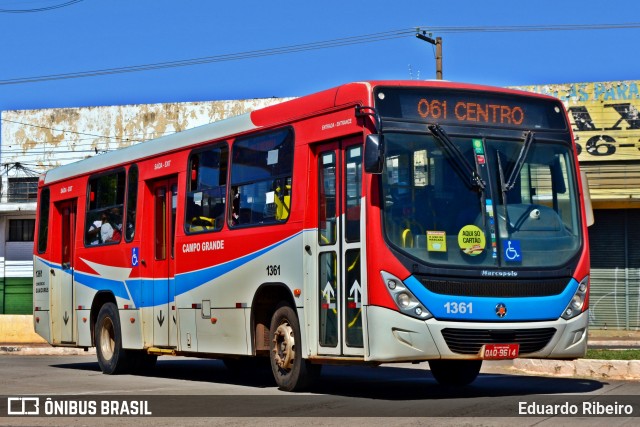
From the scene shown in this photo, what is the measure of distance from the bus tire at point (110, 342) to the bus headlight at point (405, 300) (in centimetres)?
744

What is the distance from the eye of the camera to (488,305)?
38.9 feet

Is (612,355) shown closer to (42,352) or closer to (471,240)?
(471,240)

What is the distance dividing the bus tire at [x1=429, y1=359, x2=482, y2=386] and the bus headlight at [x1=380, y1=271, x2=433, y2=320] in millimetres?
2855

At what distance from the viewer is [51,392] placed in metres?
14.0

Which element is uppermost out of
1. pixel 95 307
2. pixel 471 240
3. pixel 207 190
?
pixel 207 190

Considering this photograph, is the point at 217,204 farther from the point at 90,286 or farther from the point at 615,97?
the point at 615,97

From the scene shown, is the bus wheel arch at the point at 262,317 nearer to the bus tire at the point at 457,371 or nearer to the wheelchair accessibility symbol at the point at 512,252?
the bus tire at the point at 457,371

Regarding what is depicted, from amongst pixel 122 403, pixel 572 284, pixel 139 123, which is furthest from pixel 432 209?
pixel 139 123

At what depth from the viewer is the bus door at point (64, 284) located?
19734 millimetres

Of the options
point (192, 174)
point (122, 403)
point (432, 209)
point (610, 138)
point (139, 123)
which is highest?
point (139, 123)

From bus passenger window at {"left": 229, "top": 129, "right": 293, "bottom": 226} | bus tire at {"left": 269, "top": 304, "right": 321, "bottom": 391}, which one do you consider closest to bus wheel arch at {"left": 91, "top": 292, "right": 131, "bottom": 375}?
bus passenger window at {"left": 229, "top": 129, "right": 293, "bottom": 226}

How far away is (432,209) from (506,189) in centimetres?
92

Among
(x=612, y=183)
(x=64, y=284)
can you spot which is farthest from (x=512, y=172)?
(x=612, y=183)

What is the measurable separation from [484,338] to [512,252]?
0.97 metres
